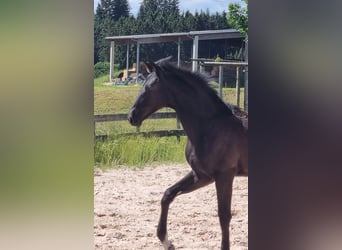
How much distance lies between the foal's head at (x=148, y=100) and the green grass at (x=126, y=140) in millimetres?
42

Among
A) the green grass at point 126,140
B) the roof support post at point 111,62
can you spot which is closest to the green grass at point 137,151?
the green grass at point 126,140

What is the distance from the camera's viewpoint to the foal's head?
364 cm

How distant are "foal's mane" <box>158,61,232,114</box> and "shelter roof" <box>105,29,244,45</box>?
0.63ft

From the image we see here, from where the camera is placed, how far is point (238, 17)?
3.68 m

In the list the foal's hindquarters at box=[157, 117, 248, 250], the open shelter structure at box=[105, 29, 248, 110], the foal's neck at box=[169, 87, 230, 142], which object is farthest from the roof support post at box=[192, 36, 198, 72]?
the foal's hindquarters at box=[157, 117, 248, 250]

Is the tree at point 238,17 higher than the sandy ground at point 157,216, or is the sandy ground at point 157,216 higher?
the tree at point 238,17

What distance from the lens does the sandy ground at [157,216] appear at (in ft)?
11.9

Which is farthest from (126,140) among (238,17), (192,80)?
(238,17)

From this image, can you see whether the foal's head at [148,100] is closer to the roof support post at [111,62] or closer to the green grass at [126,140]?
the green grass at [126,140]
